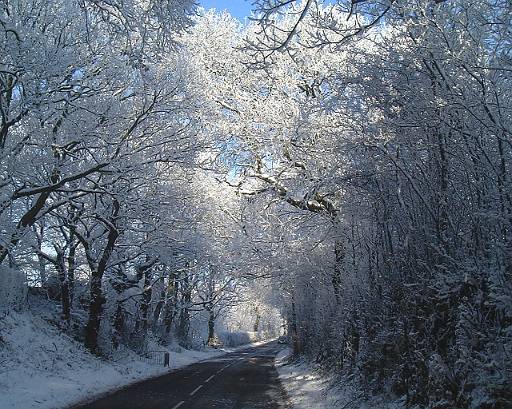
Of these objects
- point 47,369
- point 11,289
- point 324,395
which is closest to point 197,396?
point 324,395

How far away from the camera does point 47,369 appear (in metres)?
14.5

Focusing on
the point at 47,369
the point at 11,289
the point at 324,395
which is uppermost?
the point at 11,289

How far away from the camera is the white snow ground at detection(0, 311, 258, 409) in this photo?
1122cm

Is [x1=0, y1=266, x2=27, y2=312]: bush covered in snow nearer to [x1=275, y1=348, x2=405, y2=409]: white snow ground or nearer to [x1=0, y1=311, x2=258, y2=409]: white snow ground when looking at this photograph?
[x1=0, y1=311, x2=258, y2=409]: white snow ground

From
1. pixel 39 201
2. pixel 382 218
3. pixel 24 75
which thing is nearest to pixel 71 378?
pixel 39 201

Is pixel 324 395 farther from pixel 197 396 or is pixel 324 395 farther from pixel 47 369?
pixel 47 369

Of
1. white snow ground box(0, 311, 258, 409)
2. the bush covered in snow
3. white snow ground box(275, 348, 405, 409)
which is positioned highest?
the bush covered in snow

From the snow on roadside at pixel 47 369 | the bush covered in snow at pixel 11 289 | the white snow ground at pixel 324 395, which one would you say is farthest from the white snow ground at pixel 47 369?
the white snow ground at pixel 324 395

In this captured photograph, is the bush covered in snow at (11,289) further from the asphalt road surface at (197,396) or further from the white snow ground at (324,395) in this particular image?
the white snow ground at (324,395)

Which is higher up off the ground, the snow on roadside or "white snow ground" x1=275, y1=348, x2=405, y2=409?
the snow on roadside

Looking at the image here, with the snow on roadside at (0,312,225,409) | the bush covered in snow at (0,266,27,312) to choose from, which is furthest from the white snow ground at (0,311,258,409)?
the bush covered in snow at (0,266,27,312)

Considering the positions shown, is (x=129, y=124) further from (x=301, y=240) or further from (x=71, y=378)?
(x=301, y=240)

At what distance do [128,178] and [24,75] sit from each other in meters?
5.27

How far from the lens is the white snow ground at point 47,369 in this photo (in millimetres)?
11219
